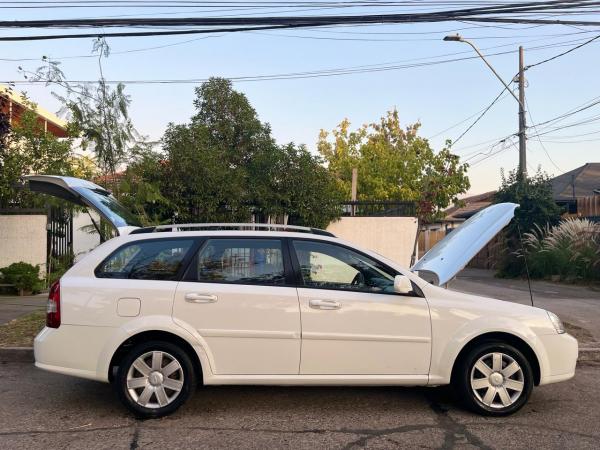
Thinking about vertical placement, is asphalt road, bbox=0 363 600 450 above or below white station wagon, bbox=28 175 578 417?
below

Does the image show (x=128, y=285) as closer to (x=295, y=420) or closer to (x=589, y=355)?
(x=295, y=420)

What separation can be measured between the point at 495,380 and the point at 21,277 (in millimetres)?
9439

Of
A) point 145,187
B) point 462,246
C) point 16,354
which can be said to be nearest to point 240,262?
point 462,246

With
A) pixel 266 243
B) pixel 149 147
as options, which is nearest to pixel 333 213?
pixel 149 147

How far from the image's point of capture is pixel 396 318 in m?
4.92

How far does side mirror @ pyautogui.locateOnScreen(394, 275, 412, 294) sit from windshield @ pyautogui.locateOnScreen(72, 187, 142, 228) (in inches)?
119

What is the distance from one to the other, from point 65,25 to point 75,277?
620 centimetres

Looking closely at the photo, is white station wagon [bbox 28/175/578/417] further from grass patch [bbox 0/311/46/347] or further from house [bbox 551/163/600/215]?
house [bbox 551/163/600/215]

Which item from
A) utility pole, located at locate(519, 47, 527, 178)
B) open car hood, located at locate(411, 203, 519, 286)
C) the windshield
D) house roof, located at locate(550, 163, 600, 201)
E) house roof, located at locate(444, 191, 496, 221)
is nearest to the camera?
open car hood, located at locate(411, 203, 519, 286)

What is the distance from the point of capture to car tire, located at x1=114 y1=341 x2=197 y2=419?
4.78m

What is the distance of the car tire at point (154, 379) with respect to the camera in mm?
4777

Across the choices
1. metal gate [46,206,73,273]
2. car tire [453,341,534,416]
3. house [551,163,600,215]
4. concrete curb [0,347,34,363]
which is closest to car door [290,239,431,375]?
car tire [453,341,534,416]

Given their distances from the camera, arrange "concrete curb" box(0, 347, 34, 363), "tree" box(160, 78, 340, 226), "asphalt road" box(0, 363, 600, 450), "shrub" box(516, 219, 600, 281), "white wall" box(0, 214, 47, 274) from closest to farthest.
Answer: "asphalt road" box(0, 363, 600, 450) → "concrete curb" box(0, 347, 34, 363) → "tree" box(160, 78, 340, 226) → "white wall" box(0, 214, 47, 274) → "shrub" box(516, 219, 600, 281)

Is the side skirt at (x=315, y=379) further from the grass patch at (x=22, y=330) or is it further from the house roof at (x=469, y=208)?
the house roof at (x=469, y=208)
